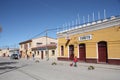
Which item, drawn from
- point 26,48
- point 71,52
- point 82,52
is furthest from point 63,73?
point 26,48

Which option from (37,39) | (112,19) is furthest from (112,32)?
(37,39)

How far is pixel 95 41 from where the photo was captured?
90.4 ft

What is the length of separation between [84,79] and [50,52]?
1391 inches

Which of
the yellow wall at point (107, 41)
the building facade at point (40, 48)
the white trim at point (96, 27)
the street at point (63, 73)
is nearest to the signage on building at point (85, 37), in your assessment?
the yellow wall at point (107, 41)

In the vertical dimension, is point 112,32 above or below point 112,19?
below

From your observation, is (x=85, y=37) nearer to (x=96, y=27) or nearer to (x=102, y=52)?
(x=96, y=27)

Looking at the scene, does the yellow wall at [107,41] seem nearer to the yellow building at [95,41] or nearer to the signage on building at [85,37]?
the yellow building at [95,41]

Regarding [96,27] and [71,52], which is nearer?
[96,27]

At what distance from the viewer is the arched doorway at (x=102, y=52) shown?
85.6ft

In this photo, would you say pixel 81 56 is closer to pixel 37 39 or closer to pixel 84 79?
pixel 84 79

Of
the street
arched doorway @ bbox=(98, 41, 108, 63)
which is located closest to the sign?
arched doorway @ bbox=(98, 41, 108, 63)

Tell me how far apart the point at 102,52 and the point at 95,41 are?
2001 millimetres

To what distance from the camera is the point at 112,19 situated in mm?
24219

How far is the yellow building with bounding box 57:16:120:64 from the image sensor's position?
24156mm
